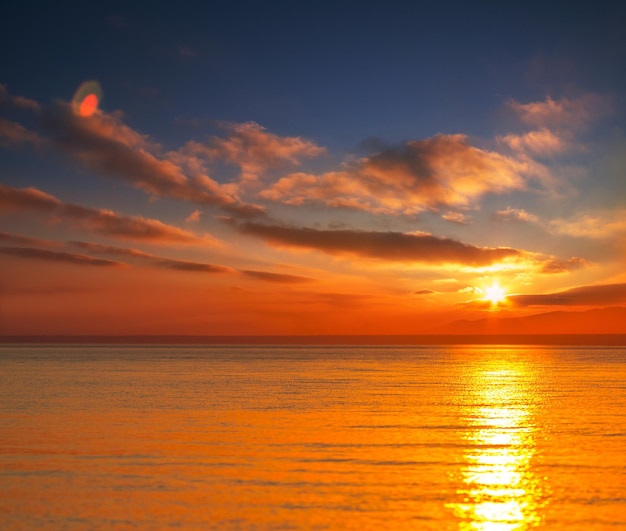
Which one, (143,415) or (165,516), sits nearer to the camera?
(165,516)

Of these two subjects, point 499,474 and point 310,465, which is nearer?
point 499,474

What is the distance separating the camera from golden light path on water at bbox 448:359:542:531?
2016cm

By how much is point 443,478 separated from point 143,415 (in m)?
24.4

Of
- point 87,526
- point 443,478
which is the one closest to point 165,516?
point 87,526

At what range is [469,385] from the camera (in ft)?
250

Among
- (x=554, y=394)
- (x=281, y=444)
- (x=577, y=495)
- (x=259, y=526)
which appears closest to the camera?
(x=259, y=526)

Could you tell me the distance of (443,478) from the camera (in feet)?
82.3

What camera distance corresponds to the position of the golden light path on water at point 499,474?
20156mm

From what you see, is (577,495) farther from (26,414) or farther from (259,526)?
(26,414)

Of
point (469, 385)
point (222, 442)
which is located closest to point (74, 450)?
point (222, 442)

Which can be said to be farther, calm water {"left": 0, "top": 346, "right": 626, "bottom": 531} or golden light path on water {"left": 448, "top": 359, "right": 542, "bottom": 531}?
calm water {"left": 0, "top": 346, "right": 626, "bottom": 531}

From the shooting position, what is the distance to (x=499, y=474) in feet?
85.5

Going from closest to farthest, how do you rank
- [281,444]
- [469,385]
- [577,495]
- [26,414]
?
[577,495] < [281,444] < [26,414] < [469,385]

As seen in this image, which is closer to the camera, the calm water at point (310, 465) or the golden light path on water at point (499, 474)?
the golden light path on water at point (499, 474)
